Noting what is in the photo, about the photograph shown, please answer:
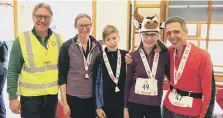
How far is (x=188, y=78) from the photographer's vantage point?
160 cm

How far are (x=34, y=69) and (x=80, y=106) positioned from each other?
48cm

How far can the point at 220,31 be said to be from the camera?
15.8 feet

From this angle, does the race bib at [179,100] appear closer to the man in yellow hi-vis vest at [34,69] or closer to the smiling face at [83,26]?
the smiling face at [83,26]

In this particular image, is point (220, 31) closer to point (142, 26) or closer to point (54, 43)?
point (142, 26)

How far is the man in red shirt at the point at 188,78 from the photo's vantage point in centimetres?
154

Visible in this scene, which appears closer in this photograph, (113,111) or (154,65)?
(154,65)

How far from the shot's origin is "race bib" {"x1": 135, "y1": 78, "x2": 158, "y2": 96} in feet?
5.81

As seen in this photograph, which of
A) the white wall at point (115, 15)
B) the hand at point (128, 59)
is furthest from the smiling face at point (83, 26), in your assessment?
the white wall at point (115, 15)

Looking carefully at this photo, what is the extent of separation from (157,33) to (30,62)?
1.03 m

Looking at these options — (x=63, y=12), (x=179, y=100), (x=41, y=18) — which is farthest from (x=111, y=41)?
(x=63, y=12)

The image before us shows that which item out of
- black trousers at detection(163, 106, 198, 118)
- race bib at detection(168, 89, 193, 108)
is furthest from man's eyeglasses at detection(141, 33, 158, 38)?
black trousers at detection(163, 106, 198, 118)

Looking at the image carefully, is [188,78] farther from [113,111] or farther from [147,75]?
[113,111]

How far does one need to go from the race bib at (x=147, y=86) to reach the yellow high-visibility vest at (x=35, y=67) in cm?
72

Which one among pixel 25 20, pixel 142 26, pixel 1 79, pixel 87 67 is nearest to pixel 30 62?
pixel 87 67
